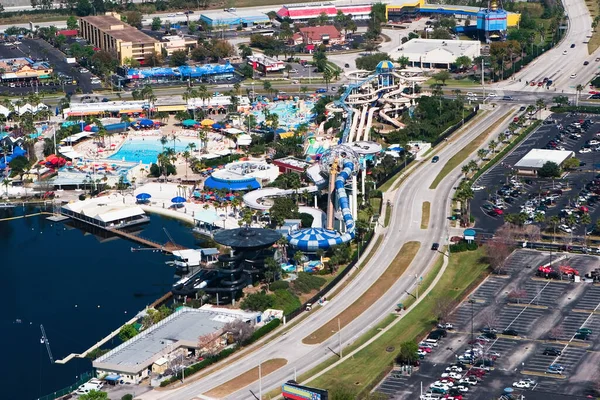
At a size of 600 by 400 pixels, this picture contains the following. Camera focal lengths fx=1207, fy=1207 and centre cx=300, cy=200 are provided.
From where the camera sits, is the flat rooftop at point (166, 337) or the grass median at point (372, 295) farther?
the grass median at point (372, 295)

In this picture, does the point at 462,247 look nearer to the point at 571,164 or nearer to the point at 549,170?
the point at 549,170

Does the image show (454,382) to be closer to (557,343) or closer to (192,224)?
(557,343)

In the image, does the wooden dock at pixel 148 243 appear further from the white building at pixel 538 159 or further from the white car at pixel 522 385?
the white car at pixel 522 385

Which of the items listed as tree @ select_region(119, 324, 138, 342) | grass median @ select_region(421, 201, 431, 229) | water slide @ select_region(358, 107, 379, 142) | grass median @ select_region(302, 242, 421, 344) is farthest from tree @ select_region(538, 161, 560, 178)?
tree @ select_region(119, 324, 138, 342)

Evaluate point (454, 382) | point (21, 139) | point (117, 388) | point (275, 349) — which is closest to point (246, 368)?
point (275, 349)

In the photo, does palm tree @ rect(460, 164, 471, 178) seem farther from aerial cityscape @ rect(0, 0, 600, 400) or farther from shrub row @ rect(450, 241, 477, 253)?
shrub row @ rect(450, 241, 477, 253)

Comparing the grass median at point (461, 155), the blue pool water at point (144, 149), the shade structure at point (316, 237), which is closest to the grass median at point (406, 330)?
the shade structure at point (316, 237)

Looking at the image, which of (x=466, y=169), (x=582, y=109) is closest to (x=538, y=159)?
(x=466, y=169)
